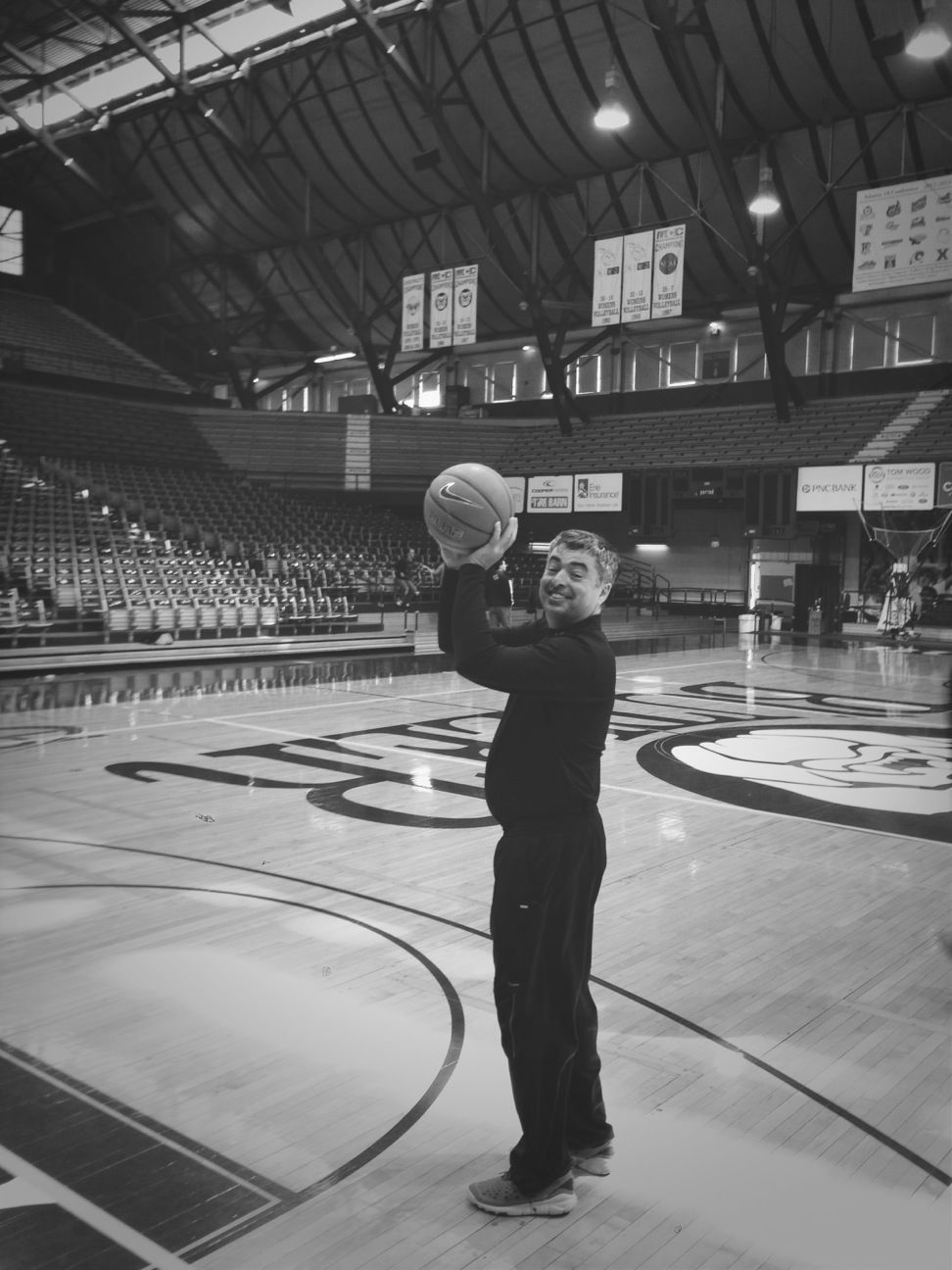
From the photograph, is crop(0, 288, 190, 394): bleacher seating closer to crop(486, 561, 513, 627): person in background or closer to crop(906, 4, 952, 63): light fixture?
crop(906, 4, 952, 63): light fixture

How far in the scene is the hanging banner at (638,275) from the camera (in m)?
22.5

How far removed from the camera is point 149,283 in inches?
1346

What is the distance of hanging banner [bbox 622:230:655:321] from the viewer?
73.7 feet

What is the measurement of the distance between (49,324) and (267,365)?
24.2 feet

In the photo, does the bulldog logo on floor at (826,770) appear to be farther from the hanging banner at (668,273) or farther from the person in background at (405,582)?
the hanging banner at (668,273)

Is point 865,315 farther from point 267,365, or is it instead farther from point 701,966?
point 701,966

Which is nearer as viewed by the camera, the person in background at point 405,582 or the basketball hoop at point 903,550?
the basketball hoop at point 903,550

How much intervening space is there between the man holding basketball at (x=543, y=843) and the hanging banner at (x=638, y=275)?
2107cm

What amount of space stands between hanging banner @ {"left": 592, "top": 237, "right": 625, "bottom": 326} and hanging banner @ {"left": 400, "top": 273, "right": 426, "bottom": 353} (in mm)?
4660

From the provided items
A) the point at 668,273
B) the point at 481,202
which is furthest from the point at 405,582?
the point at 481,202

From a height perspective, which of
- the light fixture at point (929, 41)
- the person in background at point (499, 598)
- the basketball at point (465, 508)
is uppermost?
the light fixture at point (929, 41)

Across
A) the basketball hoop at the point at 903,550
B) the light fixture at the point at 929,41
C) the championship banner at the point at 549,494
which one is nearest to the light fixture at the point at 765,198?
the light fixture at the point at 929,41

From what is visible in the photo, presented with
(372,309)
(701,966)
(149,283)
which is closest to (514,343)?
(372,309)

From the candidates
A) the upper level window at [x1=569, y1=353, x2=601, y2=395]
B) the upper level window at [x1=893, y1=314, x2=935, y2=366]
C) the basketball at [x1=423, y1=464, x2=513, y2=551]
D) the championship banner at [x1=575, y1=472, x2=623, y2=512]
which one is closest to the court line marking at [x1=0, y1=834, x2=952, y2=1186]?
the basketball at [x1=423, y1=464, x2=513, y2=551]
